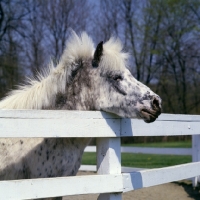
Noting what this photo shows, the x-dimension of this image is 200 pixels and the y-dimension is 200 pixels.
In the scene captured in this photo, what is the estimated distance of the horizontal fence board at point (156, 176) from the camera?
125 inches

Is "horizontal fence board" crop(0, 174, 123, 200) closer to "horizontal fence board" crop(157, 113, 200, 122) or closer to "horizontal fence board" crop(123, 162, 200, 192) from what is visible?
"horizontal fence board" crop(123, 162, 200, 192)

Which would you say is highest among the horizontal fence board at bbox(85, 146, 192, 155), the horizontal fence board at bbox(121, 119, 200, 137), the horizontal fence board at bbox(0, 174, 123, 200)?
the horizontal fence board at bbox(121, 119, 200, 137)

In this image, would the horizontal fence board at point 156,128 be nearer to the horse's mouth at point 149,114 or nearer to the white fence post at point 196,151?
the horse's mouth at point 149,114

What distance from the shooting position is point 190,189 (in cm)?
717

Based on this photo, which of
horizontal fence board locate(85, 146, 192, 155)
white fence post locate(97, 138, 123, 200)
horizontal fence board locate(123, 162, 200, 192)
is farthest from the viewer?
horizontal fence board locate(85, 146, 192, 155)

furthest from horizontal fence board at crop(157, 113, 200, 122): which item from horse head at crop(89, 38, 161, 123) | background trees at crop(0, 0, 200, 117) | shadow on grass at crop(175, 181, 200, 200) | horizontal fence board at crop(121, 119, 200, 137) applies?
background trees at crop(0, 0, 200, 117)

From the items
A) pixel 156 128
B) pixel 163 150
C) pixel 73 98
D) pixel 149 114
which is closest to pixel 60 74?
pixel 73 98

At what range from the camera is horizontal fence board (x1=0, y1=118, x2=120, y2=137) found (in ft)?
8.34

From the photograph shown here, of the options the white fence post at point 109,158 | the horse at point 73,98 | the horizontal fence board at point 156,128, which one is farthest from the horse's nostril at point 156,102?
the white fence post at point 109,158

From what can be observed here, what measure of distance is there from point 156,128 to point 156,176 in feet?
1.49

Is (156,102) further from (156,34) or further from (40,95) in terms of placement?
(156,34)

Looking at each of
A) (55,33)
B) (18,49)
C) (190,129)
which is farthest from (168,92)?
(190,129)

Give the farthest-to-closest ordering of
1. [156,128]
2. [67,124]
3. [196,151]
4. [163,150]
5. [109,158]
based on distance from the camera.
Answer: [163,150] → [196,151] → [156,128] → [109,158] → [67,124]

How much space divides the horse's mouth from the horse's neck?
2.53ft
